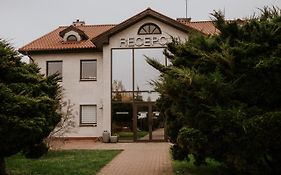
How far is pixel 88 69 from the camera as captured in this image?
98.1ft

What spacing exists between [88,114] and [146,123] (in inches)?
178

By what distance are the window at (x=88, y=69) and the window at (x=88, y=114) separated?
77.7 inches

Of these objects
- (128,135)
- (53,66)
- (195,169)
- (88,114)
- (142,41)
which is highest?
(142,41)

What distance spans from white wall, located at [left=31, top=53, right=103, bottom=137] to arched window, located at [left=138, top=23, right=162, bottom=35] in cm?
358

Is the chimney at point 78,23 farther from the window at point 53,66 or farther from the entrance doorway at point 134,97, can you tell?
the entrance doorway at point 134,97

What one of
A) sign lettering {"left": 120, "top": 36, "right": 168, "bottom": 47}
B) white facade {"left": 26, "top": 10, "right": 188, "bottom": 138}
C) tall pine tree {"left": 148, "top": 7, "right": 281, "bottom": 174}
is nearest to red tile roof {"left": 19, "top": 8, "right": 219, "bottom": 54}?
white facade {"left": 26, "top": 10, "right": 188, "bottom": 138}

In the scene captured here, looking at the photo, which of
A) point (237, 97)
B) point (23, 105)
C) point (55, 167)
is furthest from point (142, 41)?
point (237, 97)

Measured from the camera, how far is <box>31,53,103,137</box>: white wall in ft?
96.2

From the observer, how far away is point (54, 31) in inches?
1382

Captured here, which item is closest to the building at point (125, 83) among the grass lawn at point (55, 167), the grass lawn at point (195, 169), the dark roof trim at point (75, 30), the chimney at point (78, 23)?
the dark roof trim at point (75, 30)

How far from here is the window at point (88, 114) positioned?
29469 millimetres

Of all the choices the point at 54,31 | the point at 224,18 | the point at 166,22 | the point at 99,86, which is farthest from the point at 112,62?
the point at 224,18

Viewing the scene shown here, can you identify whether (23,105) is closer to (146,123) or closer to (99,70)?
(146,123)

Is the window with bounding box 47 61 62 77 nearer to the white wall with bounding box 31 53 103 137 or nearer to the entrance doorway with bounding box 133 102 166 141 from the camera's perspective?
the white wall with bounding box 31 53 103 137
